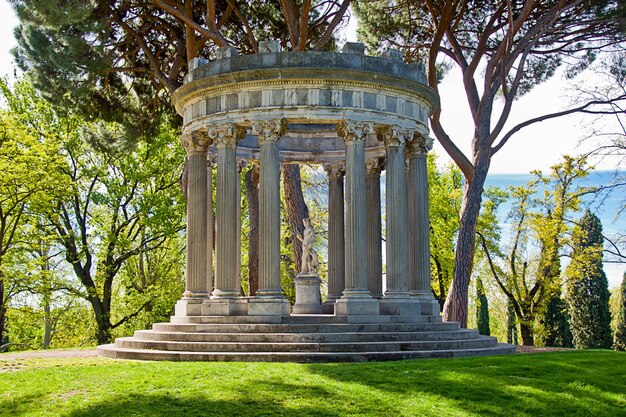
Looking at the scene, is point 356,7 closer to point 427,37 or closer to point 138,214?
point 427,37

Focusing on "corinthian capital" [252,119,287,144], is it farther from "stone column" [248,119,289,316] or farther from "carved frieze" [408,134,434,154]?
"carved frieze" [408,134,434,154]

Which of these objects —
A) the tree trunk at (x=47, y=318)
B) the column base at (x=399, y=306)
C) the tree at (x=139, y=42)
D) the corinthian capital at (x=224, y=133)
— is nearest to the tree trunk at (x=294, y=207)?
the tree at (x=139, y=42)

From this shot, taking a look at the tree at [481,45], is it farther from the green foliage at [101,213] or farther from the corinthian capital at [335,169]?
the green foliage at [101,213]

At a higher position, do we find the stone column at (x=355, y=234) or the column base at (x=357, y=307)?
the stone column at (x=355, y=234)

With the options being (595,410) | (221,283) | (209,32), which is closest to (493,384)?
(595,410)

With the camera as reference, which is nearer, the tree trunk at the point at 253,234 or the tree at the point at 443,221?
the tree trunk at the point at 253,234

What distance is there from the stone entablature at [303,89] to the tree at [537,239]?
66.4ft

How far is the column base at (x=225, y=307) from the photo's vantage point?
23.8 meters

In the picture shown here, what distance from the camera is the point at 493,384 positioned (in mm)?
16062

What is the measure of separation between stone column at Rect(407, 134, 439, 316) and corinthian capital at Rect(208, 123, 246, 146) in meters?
6.36

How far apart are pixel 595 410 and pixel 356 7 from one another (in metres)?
26.7

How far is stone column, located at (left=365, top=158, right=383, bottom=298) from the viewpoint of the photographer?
2966cm

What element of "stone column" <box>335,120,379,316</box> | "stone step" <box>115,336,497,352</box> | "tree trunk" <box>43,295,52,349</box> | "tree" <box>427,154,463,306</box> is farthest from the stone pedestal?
"tree" <box>427,154,463,306</box>

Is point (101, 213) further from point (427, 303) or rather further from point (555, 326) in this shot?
point (555, 326)
